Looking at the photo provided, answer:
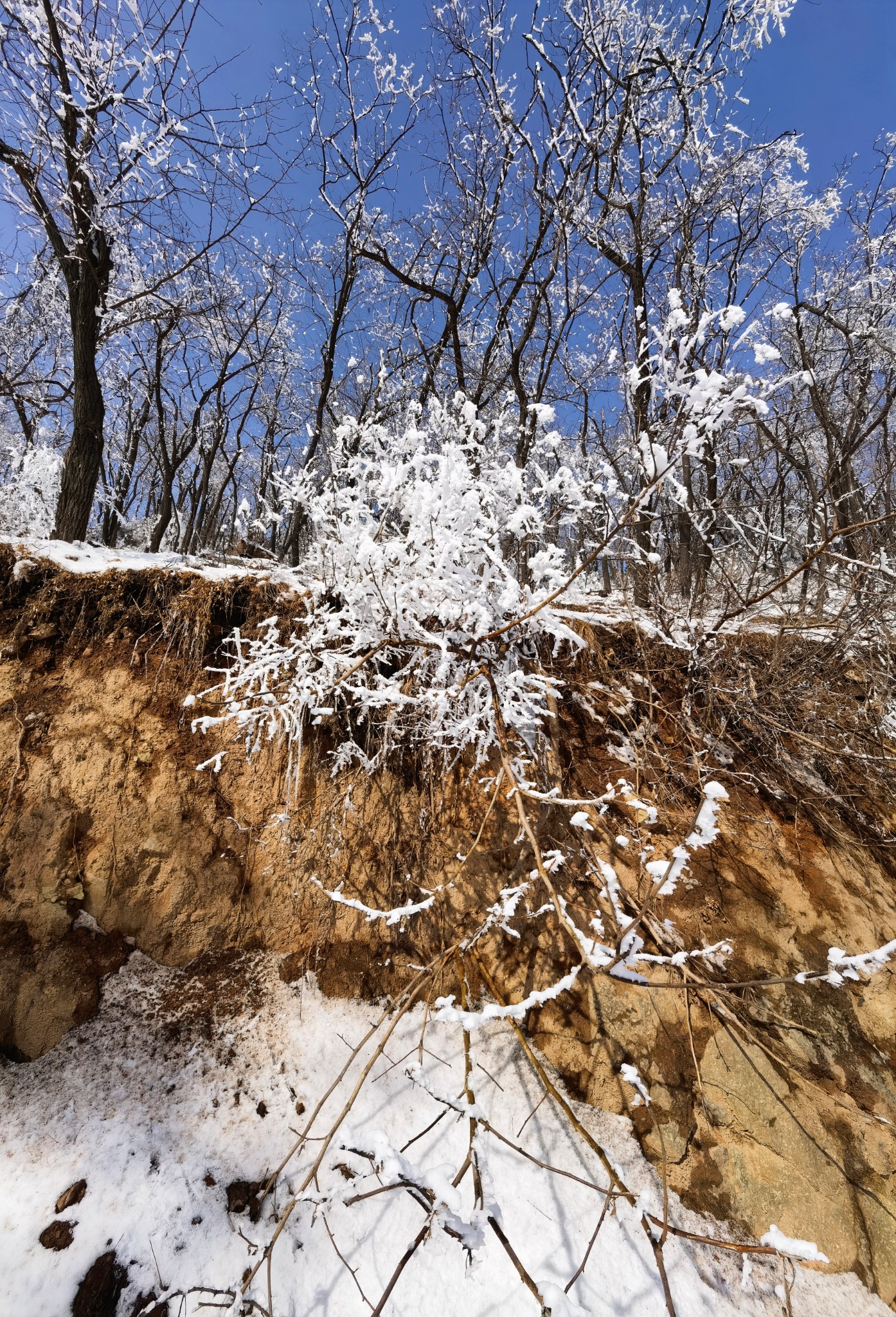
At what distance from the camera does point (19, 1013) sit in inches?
104

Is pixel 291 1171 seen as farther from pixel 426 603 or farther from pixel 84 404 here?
pixel 84 404

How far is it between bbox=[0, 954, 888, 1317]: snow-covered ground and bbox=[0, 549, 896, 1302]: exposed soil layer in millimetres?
137

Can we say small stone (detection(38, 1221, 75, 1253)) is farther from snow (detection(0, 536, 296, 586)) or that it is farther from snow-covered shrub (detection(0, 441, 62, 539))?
snow-covered shrub (detection(0, 441, 62, 539))

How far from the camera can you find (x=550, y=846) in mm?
3117

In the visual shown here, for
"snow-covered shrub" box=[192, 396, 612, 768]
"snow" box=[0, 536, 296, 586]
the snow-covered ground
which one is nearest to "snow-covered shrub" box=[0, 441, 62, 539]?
"snow" box=[0, 536, 296, 586]

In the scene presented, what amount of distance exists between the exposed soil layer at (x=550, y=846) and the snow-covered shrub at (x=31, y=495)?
6.28 meters

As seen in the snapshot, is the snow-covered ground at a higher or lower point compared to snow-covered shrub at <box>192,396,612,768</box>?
lower

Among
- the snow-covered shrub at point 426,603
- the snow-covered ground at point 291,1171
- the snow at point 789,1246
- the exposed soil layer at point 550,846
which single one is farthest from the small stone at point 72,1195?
the snow at point 789,1246

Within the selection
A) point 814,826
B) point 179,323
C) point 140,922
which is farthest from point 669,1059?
point 179,323

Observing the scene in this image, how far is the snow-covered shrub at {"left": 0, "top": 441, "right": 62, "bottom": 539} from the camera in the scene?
810cm

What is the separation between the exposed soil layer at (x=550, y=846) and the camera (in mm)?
2438

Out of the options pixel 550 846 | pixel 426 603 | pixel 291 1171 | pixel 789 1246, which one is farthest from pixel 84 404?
pixel 789 1246

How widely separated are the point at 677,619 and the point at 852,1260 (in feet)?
10.7

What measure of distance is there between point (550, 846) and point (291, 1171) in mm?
1955
